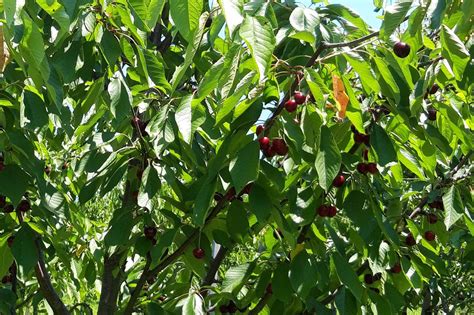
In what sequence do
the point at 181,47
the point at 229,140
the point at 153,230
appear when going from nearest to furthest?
the point at 229,140 → the point at 153,230 → the point at 181,47

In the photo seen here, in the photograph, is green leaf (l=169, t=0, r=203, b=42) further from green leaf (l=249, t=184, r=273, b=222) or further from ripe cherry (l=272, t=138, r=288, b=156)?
green leaf (l=249, t=184, r=273, b=222)

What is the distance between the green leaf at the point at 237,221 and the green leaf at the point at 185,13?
0.86 meters

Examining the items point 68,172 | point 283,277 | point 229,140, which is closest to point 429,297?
point 68,172

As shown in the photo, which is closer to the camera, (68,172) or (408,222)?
(408,222)

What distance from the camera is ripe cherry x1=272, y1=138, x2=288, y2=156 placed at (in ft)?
6.21

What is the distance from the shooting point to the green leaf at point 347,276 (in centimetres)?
224

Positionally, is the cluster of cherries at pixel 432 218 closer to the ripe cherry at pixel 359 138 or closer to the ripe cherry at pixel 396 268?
the ripe cherry at pixel 396 268

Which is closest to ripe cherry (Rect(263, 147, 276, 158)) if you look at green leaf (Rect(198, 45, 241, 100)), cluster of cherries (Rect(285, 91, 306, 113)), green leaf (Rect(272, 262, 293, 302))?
cluster of cherries (Rect(285, 91, 306, 113))

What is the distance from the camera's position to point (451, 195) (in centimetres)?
265

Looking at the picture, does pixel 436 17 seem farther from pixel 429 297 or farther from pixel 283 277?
pixel 429 297

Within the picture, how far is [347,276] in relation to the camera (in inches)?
89.7

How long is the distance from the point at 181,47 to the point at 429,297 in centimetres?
434

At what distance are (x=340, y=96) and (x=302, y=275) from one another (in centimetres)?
62

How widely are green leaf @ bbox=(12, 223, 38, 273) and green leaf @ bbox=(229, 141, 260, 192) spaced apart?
2.94ft
